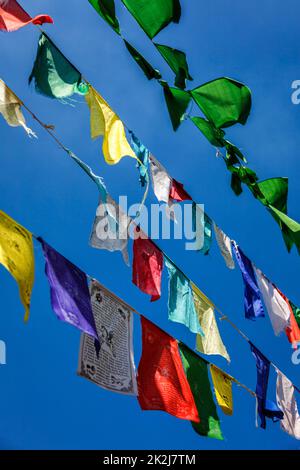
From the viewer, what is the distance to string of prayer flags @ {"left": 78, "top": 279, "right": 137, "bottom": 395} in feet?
14.1

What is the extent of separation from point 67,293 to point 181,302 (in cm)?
172

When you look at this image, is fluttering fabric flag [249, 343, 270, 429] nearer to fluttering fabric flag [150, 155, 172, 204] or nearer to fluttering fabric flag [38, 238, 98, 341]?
fluttering fabric flag [150, 155, 172, 204]

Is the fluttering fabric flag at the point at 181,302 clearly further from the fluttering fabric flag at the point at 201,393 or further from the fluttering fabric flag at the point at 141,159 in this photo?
the fluttering fabric flag at the point at 141,159

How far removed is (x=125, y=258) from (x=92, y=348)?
78cm

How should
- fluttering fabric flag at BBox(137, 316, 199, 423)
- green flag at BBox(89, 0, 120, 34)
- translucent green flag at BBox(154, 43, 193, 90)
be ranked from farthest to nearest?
fluttering fabric flag at BBox(137, 316, 199, 423), translucent green flag at BBox(154, 43, 193, 90), green flag at BBox(89, 0, 120, 34)

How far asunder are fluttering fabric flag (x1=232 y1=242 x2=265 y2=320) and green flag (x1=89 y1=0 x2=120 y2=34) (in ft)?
10.1

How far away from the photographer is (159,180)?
5.40 metres

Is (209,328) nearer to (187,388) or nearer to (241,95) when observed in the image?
(187,388)

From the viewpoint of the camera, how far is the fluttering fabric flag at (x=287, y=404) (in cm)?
679

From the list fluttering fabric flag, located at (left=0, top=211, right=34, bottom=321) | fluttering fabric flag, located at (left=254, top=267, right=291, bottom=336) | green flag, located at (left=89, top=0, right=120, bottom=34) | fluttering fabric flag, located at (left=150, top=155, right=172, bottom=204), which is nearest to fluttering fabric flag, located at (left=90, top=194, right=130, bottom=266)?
fluttering fabric flag, located at (left=150, top=155, right=172, bottom=204)

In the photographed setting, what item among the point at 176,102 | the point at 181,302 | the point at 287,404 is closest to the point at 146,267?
the point at 181,302

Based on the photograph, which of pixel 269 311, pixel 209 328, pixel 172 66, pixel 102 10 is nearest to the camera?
pixel 102 10

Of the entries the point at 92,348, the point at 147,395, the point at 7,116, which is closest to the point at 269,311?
the point at 147,395

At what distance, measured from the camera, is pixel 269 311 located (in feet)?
21.1
